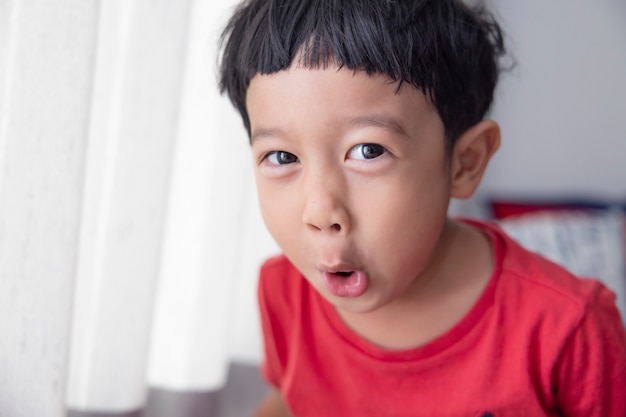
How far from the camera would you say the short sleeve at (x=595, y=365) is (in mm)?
894

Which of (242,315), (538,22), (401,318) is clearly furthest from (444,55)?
(538,22)

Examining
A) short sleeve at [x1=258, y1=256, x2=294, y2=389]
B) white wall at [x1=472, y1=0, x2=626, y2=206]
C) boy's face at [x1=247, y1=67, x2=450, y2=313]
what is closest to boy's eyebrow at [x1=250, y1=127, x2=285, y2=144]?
boy's face at [x1=247, y1=67, x2=450, y2=313]

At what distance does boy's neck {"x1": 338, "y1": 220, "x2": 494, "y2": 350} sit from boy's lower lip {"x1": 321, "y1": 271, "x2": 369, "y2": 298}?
18 centimetres

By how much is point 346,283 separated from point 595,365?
0.35 meters

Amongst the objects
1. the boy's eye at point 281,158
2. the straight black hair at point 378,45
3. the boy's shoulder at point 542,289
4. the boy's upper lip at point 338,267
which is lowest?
the boy's shoulder at point 542,289

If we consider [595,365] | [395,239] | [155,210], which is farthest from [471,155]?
[155,210]

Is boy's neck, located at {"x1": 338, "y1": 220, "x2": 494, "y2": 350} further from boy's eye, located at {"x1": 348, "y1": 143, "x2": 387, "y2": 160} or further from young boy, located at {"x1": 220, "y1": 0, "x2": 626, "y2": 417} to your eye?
boy's eye, located at {"x1": 348, "y1": 143, "x2": 387, "y2": 160}

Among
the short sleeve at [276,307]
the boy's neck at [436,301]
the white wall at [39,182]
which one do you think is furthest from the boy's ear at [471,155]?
the white wall at [39,182]

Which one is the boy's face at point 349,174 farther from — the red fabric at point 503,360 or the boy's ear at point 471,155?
the red fabric at point 503,360

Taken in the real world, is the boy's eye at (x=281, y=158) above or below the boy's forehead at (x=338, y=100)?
below

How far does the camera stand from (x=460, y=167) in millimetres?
914

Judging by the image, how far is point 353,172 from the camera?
0.78 metres

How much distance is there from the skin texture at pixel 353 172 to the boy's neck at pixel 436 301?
0.34 ft

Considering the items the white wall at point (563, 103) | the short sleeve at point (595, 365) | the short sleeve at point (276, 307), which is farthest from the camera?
the white wall at point (563, 103)
